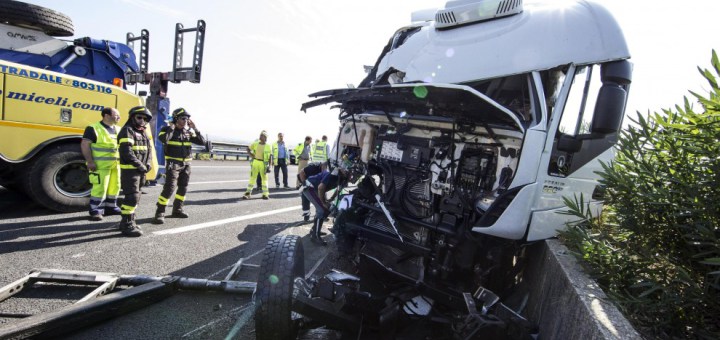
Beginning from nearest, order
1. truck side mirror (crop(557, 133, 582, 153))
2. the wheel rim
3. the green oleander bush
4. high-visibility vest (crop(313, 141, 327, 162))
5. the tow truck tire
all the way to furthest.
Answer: the green oleander bush → the tow truck tire → truck side mirror (crop(557, 133, 582, 153)) → the wheel rim → high-visibility vest (crop(313, 141, 327, 162))

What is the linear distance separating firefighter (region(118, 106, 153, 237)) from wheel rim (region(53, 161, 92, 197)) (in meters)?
1.42

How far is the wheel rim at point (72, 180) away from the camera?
5.23 metres

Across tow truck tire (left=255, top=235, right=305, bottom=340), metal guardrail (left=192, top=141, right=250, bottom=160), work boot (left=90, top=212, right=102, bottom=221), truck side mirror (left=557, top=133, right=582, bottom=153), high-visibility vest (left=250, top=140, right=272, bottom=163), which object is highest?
truck side mirror (left=557, top=133, right=582, bottom=153)

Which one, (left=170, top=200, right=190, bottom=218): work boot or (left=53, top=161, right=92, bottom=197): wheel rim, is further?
(left=170, top=200, right=190, bottom=218): work boot

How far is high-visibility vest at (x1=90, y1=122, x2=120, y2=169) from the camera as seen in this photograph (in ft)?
15.5

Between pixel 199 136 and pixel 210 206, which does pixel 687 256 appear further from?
pixel 210 206

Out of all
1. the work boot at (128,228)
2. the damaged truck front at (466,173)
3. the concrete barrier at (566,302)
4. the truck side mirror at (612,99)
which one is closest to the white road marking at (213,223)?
the work boot at (128,228)

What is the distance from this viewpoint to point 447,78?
3.11m

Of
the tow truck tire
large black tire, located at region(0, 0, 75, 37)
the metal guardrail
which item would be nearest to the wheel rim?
large black tire, located at region(0, 0, 75, 37)

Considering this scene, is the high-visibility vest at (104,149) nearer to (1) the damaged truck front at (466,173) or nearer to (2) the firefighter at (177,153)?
(2) the firefighter at (177,153)

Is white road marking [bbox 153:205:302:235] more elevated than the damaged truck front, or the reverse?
the damaged truck front

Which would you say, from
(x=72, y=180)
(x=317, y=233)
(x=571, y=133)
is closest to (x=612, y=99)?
(x=571, y=133)

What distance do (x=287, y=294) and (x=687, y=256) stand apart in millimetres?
2030

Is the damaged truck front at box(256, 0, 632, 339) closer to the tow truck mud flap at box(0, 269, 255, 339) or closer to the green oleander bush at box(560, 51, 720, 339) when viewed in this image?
the green oleander bush at box(560, 51, 720, 339)
